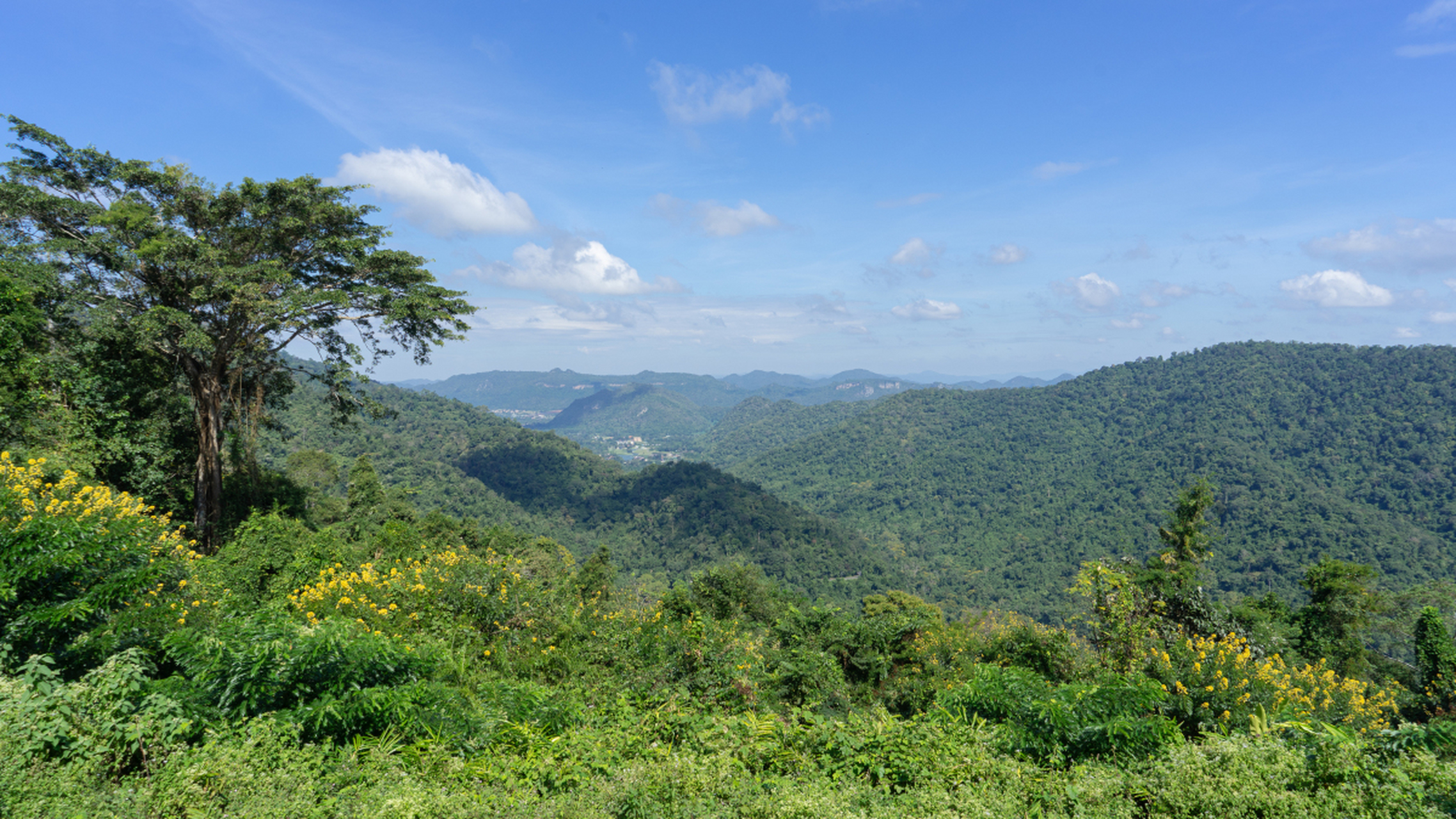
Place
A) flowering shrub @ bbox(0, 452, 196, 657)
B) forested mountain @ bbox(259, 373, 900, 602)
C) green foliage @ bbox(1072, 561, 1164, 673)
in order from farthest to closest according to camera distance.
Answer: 1. forested mountain @ bbox(259, 373, 900, 602)
2. green foliage @ bbox(1072, 561, 1164, 673)
3. flowering shrub @ bbox(0, 452, 196, 657)

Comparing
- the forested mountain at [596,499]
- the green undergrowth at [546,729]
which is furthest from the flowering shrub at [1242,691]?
the forested mountain at [596,499]

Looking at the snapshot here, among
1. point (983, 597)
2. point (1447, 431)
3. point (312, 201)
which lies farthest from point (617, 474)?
point (1447, 431)

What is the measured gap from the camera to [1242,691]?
6215 millimetres

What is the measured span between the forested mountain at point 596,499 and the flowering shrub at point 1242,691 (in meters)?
67.6

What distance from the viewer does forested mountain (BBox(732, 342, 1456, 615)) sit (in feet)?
267

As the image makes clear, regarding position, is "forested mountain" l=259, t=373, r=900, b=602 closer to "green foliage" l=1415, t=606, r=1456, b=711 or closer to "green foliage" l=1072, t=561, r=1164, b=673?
"green foliage" l=1415, t=606, r=1456, b=711

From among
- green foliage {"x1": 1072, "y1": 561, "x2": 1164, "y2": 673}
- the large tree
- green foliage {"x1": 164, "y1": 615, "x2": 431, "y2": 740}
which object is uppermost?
the large tree

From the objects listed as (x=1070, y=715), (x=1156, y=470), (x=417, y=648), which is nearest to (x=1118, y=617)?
(x=1070, y=715)

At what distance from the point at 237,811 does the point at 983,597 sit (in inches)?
3995

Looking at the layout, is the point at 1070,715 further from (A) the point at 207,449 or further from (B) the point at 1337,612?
(B) the point at 1337,612

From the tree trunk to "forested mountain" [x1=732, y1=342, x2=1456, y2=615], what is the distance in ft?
276

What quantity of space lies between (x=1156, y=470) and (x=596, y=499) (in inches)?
4783

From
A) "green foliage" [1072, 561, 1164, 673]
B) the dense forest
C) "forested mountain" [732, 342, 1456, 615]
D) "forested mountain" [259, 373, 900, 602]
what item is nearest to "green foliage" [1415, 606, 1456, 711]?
the dense forest

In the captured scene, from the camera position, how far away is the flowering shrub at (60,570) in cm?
372
